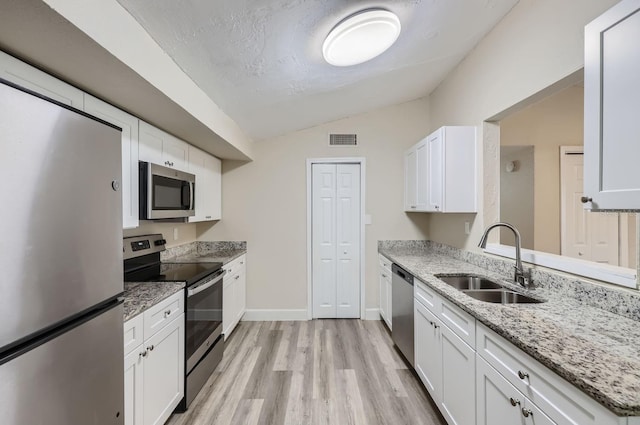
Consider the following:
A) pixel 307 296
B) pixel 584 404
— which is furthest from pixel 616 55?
pixel 307 296

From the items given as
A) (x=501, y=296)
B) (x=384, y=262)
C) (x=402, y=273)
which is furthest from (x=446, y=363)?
(x=384, y=262)

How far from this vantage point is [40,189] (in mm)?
770

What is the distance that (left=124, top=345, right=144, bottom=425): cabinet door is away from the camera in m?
1.39

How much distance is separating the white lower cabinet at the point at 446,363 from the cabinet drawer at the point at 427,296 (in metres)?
0.01

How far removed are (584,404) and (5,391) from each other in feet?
5.10

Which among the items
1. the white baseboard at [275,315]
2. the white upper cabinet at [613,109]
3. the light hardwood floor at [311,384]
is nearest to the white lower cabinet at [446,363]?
the light hardwood floor at [311,384]

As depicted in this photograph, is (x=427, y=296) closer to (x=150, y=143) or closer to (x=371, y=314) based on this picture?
(x=371, y=314)

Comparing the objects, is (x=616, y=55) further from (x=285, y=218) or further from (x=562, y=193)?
(x=285, y=218)

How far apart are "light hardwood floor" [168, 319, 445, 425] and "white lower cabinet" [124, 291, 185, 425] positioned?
342 millimetres

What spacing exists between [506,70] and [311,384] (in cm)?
288

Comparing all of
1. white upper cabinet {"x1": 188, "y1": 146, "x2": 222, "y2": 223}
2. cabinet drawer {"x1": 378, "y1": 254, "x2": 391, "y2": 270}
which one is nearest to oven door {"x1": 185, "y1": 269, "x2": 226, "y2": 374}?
white upper cabinet {"x1": 188, "y1": 146, "x2": 222, "y2": 223}

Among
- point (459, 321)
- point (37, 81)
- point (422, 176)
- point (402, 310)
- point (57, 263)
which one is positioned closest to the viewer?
point (57, 263)

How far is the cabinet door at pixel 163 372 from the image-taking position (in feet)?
5.23

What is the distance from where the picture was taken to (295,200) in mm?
3764
